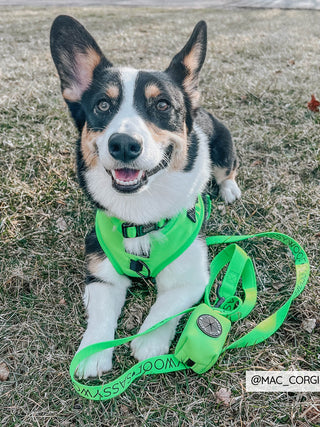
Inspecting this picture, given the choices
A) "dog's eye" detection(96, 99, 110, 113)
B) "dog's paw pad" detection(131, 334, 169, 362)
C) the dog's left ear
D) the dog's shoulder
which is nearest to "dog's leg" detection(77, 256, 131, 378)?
"dog's paw pad" detection(131, 334, 169, 362)

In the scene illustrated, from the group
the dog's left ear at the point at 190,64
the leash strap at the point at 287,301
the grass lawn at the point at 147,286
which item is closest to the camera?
the grass lawn at the point at 147,286

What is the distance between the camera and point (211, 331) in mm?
1874

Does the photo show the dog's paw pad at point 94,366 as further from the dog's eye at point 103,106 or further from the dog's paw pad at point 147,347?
the dog's eye at point 103,106

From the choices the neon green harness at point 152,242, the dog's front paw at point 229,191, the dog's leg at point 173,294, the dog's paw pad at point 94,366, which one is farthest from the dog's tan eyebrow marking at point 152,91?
the dog's paw pad at point 94,366

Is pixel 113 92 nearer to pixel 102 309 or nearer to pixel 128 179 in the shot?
pixel 128 179

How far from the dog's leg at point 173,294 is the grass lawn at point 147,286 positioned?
5.4 inches

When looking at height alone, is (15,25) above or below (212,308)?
above

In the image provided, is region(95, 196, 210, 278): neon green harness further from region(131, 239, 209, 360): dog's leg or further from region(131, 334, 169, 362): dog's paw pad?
region(131, 334, 169, 362): dog's paw pad

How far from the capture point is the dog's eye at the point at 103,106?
212 centimetres

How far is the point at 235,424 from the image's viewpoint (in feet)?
5.52

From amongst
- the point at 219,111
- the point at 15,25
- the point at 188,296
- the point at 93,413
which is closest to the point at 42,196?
the point at 188,296

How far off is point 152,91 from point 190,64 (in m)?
0.43

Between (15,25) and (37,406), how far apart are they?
352 inches

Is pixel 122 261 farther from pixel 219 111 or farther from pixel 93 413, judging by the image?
pixel 219 111
